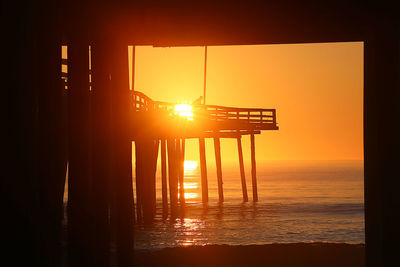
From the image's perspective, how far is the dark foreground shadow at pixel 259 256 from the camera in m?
13.7

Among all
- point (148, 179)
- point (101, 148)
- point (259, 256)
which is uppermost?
point (101, 148)

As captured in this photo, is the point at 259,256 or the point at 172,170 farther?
the point at 172,170

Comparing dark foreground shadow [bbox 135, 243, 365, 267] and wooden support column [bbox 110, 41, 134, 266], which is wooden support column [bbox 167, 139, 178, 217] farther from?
wooden support column [bbox 110, 41, 134, 266]

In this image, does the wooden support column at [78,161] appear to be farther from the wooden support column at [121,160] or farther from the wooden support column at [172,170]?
the wooden support column at [172,170]

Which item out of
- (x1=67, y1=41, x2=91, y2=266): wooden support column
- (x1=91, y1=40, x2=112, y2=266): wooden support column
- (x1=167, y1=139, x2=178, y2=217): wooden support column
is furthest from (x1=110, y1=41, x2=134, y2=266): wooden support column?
(x1=167, y1=139, x2=178, y2=217): wooden support column

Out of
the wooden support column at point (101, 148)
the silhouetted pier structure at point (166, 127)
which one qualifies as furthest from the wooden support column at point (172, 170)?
the wooden support column at point (101, 148)

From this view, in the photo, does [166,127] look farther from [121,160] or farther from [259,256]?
[121,160]

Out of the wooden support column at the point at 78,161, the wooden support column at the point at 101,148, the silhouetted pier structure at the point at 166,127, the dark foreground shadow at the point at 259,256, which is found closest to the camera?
the wooden support column at the point at 78,161

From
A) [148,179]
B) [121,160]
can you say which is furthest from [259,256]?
[148,179]

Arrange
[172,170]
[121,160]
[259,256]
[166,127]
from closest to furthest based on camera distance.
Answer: [121,160]
[259,256]
[166,127]
[172,170]

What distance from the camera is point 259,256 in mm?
14422

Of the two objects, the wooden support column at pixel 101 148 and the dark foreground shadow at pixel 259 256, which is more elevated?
the wooden support column at pixel 101 148

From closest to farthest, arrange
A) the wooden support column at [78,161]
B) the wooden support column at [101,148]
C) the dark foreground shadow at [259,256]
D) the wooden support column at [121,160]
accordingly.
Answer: the wooden support column at [78,161] → the wooden support column at [101,148] → the wooden support column at [121,160] → the dark foreground shadow at [259,256]

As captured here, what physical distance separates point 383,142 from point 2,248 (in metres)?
3.98
